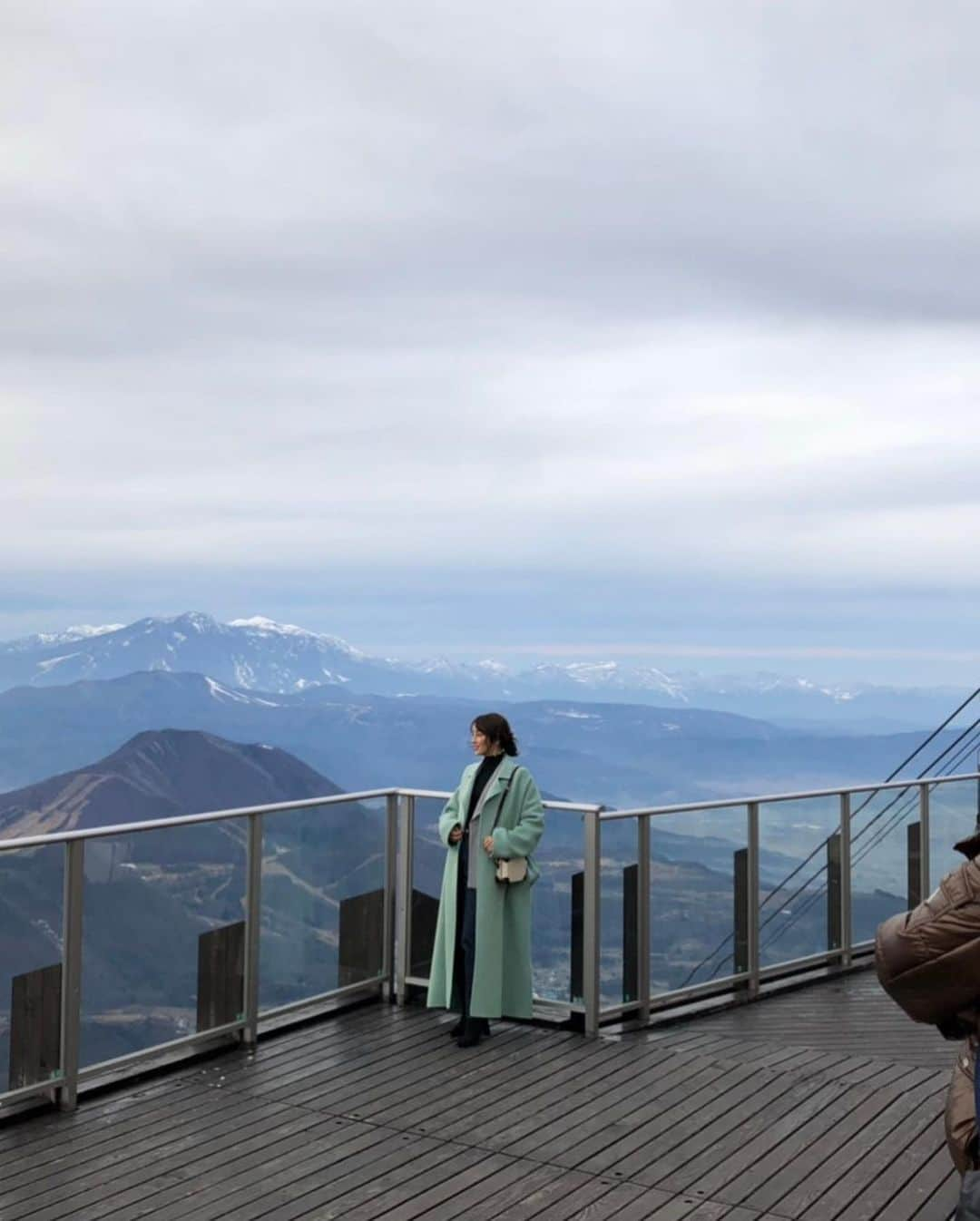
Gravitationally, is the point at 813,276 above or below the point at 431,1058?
above

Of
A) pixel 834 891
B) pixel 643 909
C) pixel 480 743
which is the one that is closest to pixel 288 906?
pixel 480 743

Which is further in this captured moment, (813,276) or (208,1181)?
(813,276)

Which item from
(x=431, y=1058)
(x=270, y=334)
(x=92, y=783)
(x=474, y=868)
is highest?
(x=270, y=334)

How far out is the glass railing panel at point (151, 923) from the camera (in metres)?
6.51

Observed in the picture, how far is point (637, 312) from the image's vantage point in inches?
571

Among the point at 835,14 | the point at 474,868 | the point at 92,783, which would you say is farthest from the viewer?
the point at 92,783

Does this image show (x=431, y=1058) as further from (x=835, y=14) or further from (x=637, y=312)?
(x=637, y=312)

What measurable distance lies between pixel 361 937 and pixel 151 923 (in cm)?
172

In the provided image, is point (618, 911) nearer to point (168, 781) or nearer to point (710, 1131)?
point (710, 1131)

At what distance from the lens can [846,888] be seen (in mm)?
10227

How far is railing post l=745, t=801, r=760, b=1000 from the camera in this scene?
9062 mm

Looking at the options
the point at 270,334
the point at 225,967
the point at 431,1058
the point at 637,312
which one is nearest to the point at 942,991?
the point at 431,1058

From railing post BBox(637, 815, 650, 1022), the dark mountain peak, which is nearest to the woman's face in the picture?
railing post BBox(637, 815, 650, 1022)

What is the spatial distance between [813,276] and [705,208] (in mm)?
1493
